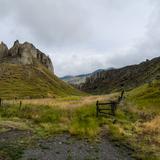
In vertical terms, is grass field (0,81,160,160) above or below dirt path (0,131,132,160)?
above

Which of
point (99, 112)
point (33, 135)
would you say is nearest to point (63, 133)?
point (33, 135)

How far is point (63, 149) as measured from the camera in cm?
2325

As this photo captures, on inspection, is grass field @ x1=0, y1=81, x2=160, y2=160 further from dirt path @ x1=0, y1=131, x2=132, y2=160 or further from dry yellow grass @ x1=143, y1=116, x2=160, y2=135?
dirt path @ x1=0, y1=131, x2=132, y2=160

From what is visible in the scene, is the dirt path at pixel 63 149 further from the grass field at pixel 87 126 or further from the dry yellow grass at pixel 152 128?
the dry yellow grass at pixel 152 128

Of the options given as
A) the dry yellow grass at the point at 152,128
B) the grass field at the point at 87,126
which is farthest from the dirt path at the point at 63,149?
the dry yellow grass at the point at 152,128

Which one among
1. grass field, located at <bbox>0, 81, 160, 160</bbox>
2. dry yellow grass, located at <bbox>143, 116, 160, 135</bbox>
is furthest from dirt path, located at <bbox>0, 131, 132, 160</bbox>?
dry yellow grass, located at <bbox>143, 116, 160, 135</bbox>

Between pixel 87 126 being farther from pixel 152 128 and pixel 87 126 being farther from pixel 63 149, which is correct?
pixel 63 149

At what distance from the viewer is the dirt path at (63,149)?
21078 millimetres

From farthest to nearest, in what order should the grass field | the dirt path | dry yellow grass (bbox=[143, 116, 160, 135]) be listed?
dry yellow grass (bbox=[143, 116, 160, 135]), the grass field, the dirt path

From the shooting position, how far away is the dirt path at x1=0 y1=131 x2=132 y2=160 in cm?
2108

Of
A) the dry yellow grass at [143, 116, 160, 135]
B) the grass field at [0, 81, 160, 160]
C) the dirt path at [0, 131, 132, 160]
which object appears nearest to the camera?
the dirt path at [0, 131, 132, 160]

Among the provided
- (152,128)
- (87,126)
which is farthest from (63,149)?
(152,128)

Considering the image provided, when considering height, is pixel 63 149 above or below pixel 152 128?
below

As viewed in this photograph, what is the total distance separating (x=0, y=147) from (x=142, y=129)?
14.1 meters
